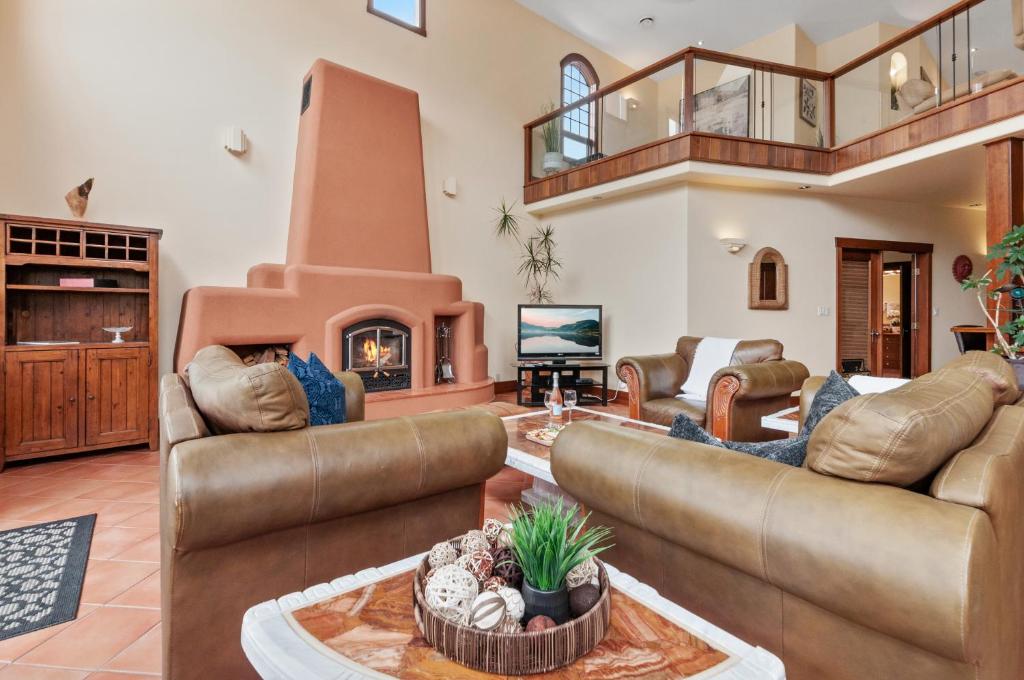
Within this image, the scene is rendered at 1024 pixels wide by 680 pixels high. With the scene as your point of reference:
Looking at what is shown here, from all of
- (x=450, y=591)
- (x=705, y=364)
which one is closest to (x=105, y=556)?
(x=450, y=591)

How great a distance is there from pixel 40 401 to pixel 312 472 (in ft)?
10.9

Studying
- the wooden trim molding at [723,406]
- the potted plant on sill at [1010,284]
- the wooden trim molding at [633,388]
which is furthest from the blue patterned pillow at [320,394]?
the potted plant on sill at [1010,284]

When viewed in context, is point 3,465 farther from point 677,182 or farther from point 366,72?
point 677,182

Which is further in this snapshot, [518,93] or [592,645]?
[518,93]

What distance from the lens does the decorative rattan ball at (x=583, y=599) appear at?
904mm

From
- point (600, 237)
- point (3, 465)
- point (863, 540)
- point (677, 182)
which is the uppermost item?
point (677, 182)

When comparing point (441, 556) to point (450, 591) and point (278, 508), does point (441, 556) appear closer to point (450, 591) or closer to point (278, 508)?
point (450, 591)

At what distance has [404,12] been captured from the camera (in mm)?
6008

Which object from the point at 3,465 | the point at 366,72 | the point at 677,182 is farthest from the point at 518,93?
the point at 3,465

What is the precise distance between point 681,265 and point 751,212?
3.54 ft

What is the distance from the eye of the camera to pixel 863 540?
3.11 feet

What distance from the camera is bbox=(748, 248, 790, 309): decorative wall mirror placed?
19.2 feet

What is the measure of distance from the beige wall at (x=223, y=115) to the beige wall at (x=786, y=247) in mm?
1329

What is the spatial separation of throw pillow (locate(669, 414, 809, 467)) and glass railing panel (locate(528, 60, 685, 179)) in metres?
4.94
